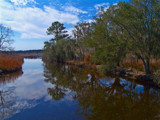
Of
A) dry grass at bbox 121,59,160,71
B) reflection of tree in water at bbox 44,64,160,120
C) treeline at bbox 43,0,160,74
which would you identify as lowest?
reflection of tree in water at bbox 44,64,160,120

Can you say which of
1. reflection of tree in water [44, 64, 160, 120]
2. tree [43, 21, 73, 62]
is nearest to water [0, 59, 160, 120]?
reflection of tree in water [44, 64, 160, 120]

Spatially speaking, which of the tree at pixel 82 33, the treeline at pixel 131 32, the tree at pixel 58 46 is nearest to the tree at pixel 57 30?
the tree at pixel 58 46

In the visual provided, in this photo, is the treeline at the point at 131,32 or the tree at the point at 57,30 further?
the tree at the point at 57,30

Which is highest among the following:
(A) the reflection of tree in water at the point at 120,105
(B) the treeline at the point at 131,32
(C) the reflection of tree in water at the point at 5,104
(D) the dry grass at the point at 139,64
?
(B) the treeline at the point at 131,32

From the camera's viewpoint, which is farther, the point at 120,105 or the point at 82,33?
the point at 82,33

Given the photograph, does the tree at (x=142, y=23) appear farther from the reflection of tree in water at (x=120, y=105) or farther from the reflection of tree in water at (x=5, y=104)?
the reflection of tree in water at (x=5, y=104)

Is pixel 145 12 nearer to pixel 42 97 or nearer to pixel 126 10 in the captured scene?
pixel 126 10

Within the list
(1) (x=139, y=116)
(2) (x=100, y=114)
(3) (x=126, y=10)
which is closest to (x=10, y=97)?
(2) (x=100, y=114)

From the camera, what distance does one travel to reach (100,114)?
17.6 ft

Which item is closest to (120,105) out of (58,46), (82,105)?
(82,105)

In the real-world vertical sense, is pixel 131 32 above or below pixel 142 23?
below

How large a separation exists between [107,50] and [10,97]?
25.5ft

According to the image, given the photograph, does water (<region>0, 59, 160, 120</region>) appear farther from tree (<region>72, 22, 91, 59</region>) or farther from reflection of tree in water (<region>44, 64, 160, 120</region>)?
tree (<region>72, 22, 91, 59</region>)

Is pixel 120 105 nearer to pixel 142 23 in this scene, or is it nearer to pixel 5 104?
pixel 5 104
